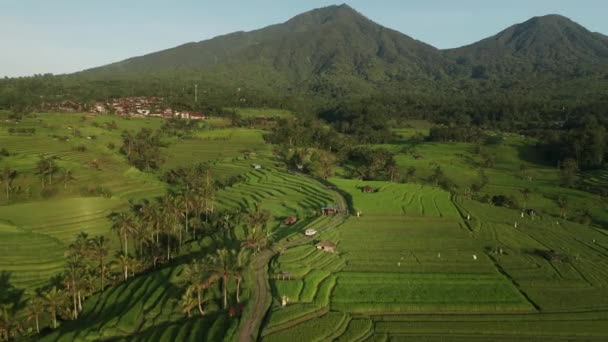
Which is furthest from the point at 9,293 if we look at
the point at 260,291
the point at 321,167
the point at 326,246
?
the point at 321,167

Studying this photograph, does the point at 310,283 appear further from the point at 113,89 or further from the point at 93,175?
the point at 113,89

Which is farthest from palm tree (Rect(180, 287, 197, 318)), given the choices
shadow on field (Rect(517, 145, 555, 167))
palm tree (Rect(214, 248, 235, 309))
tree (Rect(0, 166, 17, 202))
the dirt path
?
shadow on field (Rect(517, 145, 555, 167))

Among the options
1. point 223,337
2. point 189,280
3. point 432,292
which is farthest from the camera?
point 432,292

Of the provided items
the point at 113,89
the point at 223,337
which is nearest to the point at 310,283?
the point at 223,337

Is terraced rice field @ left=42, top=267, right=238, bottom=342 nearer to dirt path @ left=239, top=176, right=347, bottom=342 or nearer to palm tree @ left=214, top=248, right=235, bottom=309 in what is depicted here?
dirt path @ left=239, top=176, right=347, bottom=342

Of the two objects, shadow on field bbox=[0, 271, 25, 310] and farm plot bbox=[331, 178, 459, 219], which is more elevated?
farm plot bbox=[331, 178, 459, 219]

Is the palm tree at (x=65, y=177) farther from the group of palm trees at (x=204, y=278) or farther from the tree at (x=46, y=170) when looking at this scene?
the group of palm trees at (x=204, y=278)

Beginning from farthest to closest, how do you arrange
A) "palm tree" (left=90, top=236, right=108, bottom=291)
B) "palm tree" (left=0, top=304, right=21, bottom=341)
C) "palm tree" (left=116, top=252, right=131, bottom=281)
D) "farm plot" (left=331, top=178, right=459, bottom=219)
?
"farm plot" (left=331, top=178, right=459, bottom=219)
"palm tree" (left=116, top=252, right=131, bottom=281)
"palm tree" (left=90, top=236, right=108, bottom=291)
"palm tree" (left=0, top=304, right=21, bottom=341)
